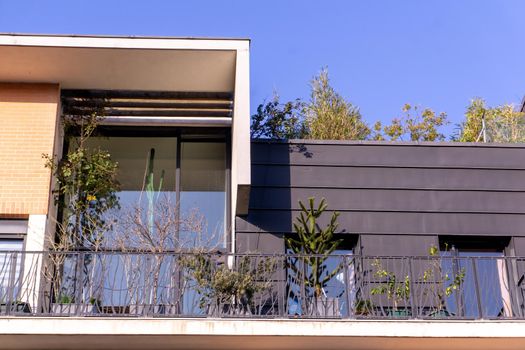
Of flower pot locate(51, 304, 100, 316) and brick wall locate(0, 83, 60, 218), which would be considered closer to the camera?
flower pot locate(51, 304, 100, 316)

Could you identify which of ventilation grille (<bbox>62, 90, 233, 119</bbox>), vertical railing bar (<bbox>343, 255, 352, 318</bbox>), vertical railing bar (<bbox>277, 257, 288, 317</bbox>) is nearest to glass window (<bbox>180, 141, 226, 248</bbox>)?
ventilation grille (<bbox>62, 90, 233, 119</bbox>)

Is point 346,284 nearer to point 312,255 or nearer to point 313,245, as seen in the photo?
point 312,255

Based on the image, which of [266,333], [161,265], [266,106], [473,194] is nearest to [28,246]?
[161,265]

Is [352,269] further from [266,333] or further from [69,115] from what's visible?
[69,115]

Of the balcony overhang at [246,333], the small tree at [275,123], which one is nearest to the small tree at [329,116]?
the small tree at [275,123]

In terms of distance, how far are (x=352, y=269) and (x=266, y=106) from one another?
13.0 ft

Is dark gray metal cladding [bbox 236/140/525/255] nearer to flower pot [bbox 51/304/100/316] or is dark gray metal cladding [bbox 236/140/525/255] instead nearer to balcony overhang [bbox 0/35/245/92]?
balcony overhang [bbox 0/35/245/92]

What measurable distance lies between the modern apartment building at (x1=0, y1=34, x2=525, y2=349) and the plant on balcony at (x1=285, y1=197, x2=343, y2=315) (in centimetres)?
5

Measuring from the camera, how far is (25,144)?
41.1 feet

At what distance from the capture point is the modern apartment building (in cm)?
1020

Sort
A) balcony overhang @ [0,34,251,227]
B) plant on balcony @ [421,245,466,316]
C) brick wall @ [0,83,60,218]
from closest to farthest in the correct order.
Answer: plant on balcony @ [421,245,466,316] → balcony overhang @ [0,34,251,227] → brick wall @ [0,83,60,218]

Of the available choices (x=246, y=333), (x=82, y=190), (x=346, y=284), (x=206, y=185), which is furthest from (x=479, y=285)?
(x=82, y=190)

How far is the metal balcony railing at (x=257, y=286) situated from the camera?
1047 cm

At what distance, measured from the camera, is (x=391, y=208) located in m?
12.5
